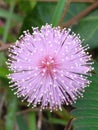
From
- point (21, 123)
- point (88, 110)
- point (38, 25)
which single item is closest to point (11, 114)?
point (21, 123)

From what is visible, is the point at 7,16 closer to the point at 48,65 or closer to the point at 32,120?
the point at 32,120

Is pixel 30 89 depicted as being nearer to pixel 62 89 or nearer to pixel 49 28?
pixel 62 89

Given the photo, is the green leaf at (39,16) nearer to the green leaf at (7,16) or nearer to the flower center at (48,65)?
the green leaf at (7,16)

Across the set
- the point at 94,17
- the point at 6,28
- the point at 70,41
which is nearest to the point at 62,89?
the point at 70,41

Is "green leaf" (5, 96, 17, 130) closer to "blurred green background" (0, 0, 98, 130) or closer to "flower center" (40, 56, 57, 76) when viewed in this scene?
"blurred green background" (0, 0, 98, 130)

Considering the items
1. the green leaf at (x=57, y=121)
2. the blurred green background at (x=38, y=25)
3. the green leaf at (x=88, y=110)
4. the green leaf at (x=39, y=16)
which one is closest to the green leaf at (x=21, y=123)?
the blurred green background at (x=38, y=25)

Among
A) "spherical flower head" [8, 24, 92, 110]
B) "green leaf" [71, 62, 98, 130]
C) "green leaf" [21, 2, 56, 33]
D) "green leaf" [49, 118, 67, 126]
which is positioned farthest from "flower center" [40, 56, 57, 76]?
"green leaf" [49, 118, 67, 126]
